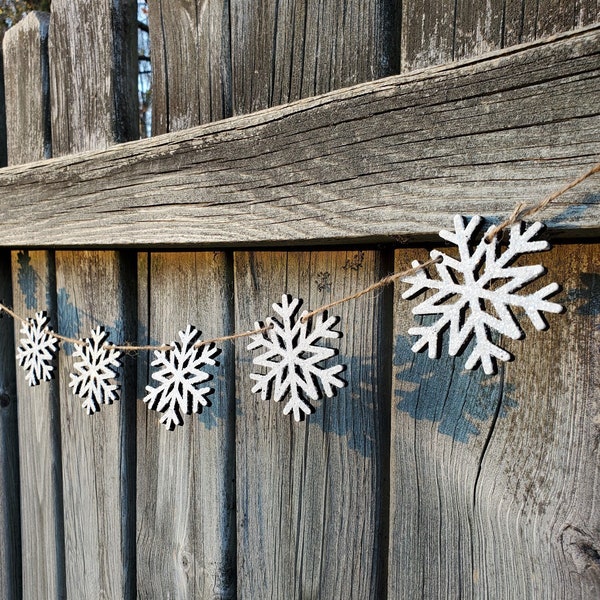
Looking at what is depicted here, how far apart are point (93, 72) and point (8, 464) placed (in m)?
0.88

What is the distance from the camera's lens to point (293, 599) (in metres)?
0.86

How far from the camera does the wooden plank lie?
106 centimetres

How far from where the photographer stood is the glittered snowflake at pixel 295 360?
69cm

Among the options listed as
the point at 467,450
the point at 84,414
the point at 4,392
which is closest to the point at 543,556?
the point at 467,450

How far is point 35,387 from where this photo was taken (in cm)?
119

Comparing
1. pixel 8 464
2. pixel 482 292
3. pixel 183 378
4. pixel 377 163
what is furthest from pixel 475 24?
pixel 8 464

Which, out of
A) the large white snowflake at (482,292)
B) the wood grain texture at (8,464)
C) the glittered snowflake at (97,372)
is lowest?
the wood grain texture at (8,464)

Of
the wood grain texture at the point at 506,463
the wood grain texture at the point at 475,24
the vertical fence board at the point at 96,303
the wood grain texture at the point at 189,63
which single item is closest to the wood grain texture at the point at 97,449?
the vertical fence board at the point at 96,303

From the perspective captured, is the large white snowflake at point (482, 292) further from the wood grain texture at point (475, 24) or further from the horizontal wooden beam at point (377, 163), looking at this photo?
the wood grain texture at point (475, 24)

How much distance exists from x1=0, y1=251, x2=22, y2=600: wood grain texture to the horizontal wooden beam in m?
0.52

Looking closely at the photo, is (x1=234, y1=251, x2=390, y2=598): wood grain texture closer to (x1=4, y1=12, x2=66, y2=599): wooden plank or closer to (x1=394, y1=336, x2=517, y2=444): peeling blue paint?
(x1=394, y1=336, x2=517, y2=444): peeling blue paint

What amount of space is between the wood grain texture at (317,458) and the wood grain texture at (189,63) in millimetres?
237

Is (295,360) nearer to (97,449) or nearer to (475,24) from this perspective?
(475,24)

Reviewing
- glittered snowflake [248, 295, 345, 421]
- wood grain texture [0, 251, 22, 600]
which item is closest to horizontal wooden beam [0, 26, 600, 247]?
glittered snowflake [248, 295, 345, 421]
